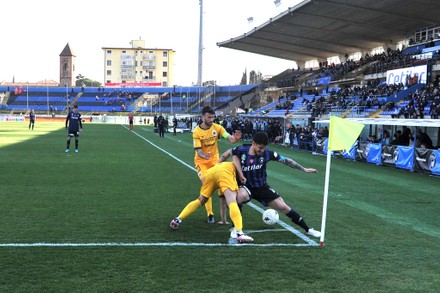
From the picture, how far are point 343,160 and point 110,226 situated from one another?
17.6 meters

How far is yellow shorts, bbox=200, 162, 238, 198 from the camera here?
6.88 meters

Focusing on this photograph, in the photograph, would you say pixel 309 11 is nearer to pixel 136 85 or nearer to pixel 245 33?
pixel 245 33

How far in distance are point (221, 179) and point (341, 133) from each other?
180 centimetres

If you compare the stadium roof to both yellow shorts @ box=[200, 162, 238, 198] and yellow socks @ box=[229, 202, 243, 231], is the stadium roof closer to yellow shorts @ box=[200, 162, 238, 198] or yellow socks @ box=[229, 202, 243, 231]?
yellow shorts @ box=[200, 162, 238, 198]

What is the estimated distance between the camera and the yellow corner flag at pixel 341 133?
265 inches

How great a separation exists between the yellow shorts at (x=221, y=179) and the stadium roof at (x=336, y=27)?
105 feet

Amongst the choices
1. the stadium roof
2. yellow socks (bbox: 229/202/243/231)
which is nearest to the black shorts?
yellow socks (bbox: 229/202/243/231)

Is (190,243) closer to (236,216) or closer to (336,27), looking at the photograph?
(236,216)

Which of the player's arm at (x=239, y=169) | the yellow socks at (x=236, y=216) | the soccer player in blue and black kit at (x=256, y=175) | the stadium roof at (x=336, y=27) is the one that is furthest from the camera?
the stadium roof at (x=336, y=27)

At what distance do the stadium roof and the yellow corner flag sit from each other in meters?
31.3

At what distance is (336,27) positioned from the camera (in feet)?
144

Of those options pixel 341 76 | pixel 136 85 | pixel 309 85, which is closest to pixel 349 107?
pixel 341 76

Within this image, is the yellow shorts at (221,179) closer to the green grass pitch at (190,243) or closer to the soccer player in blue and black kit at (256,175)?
the soccer player in blue and black kit at (256,175)

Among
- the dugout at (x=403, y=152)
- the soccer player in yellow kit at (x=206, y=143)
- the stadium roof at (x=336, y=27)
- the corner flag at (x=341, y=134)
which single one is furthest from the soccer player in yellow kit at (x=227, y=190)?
the stadium roof at (x=336, y=27)
